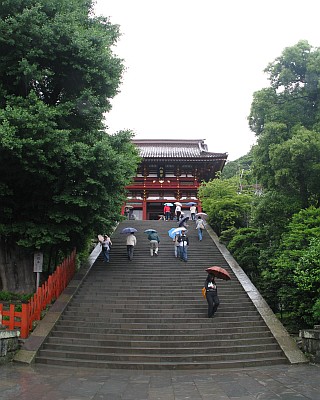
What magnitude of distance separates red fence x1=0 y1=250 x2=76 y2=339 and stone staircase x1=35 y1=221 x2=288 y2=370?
65 centimetres

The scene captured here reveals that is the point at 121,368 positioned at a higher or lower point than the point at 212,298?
lower

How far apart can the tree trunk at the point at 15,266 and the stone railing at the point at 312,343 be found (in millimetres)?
9087

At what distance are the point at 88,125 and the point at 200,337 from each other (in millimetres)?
8131

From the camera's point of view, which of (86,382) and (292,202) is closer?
(86,382)

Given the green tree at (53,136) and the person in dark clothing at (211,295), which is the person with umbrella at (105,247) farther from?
the person in dark clothing at (211,295)

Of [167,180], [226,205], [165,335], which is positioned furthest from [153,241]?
[167,180]

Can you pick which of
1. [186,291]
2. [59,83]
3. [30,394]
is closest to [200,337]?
[186,291]

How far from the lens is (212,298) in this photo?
10258 millimetres

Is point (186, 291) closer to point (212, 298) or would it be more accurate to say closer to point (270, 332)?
point (212, 298)

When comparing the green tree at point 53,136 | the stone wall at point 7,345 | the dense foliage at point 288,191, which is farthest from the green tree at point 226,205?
the stone wall at point 7,345

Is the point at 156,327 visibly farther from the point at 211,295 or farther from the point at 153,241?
the point at 153,241

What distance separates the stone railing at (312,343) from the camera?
848cm

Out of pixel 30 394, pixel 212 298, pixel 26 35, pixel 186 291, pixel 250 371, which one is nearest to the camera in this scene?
pixel 30 394

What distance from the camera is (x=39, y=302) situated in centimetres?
1036
